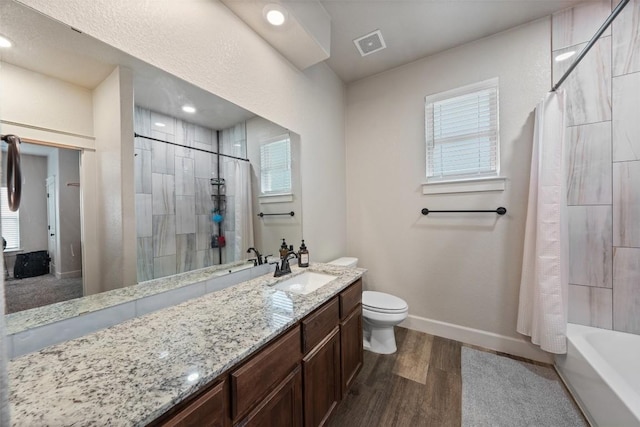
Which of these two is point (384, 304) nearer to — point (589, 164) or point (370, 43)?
point (589, 164)

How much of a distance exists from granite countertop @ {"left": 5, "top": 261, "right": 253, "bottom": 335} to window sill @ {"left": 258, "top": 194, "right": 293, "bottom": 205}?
2.18ft

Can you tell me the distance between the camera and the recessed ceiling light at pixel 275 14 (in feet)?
4.83

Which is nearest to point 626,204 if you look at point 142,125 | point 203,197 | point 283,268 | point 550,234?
point 550,234

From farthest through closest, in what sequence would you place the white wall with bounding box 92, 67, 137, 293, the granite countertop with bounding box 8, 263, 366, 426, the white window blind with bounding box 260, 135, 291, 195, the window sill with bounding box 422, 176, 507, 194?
the window sill with bounding box 422, 176, 507, 194 → the white window blind with bounding box 260, 135, 291, 195 → the white wall with bounding box 92, 67, 137, 293 → the granite countertop with bounding box 8, 263, 366, 426

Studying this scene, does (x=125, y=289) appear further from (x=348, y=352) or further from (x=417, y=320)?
(x=417, y=320)

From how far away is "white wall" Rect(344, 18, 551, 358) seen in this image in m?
2.03

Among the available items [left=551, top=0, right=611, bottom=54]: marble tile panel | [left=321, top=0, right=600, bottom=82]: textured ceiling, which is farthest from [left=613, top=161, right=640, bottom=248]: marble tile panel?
[left=321, top=0, right=600, bottom=82]: textured ceiling

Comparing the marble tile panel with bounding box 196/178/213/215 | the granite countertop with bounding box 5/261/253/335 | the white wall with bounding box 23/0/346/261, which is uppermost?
the white wall with bounding box 23/0/346/261

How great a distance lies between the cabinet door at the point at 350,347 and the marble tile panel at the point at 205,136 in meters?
1.38

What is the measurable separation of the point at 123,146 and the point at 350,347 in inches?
68.0

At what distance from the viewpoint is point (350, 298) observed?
5.29ft

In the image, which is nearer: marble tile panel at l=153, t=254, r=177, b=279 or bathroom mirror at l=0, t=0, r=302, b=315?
bathroom mirror at l=0, t=0, r=302, b=315

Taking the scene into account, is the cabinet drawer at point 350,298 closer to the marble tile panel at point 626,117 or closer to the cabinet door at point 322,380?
the cabinet door at point 322,380

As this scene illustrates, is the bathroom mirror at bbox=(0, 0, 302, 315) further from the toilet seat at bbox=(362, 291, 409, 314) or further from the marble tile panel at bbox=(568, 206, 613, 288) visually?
the marble tile panel at bbox=(568, 206, 613, 288)
